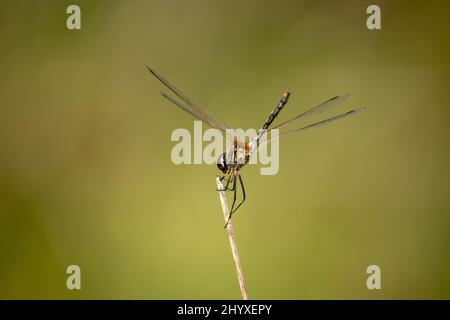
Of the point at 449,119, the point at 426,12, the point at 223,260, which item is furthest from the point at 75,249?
the point at 426,12

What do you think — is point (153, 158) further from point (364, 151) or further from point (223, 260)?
point (364, 151)

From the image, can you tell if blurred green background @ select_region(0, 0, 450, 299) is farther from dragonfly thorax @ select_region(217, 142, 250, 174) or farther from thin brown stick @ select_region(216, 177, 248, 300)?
thin brown stick @ select_region(216, 177, 248, 300)

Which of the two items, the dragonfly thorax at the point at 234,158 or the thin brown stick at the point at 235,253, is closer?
the thin brown stick at the point at 235,253

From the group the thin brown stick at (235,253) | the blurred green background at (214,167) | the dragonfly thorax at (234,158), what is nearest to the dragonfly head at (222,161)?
the dragonfly thorax at (234,158)

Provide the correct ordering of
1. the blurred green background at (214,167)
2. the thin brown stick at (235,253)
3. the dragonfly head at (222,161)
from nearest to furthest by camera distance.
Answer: the thin brown stick at (235,253) < the dragonfly head at (222,161) < the blurred green background at (214,167)

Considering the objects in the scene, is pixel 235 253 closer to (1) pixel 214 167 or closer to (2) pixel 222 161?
(2) pixel 222 161

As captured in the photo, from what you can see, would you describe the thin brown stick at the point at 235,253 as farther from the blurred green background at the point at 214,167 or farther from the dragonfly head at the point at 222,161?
the blurred green background at the point at 214,167

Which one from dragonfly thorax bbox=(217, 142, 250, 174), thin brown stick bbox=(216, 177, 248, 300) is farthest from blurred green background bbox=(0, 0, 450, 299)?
thin brown stick bbox=(216, 177, 248, 300)

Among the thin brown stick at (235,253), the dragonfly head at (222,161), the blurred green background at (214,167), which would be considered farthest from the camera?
the blurred green background at (214,167)
